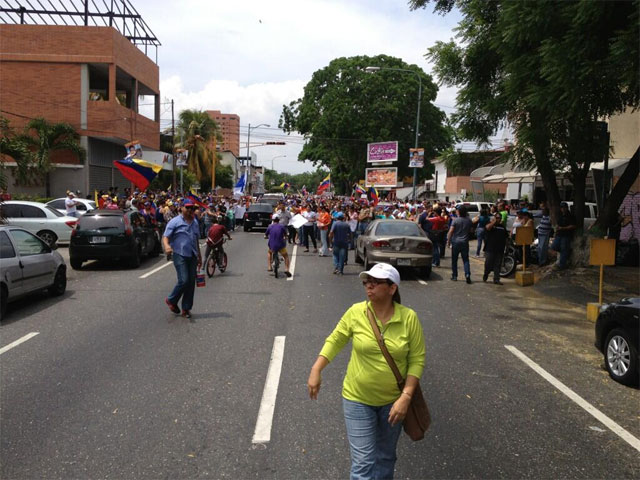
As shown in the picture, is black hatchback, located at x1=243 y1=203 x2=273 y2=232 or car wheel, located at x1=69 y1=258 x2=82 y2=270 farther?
black hatchback, located at x1=243 y1=203 x2=273 y2=232

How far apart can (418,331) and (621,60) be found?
6.92 meters

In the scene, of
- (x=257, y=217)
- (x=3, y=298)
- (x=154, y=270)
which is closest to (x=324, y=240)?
(x=154, y=270)

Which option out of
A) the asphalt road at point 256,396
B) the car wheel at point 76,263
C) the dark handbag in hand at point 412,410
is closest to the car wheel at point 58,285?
the asphalt road at point 256,396

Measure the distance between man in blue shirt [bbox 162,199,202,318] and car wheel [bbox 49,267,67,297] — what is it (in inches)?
119

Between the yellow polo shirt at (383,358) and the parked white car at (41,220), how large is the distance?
17.1 m

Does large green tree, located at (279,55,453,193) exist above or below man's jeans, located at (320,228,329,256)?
above

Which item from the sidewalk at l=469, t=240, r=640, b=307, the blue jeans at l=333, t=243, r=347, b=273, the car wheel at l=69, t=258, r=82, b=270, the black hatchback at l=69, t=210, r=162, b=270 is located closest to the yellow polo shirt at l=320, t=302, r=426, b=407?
the sidewalk at l=469, t=240, r=640, b=307

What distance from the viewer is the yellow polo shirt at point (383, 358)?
3318 mm

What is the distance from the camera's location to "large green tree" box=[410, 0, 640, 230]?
8.73 meters

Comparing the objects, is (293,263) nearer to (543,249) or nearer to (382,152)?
(543,249)

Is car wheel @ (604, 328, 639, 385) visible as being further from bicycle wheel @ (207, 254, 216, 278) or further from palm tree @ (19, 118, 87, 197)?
palm tree @ (19, 118, 87, 197)

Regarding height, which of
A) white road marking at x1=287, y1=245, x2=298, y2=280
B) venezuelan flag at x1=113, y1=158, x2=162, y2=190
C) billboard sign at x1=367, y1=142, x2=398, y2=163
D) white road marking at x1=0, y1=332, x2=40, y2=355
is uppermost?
billboard sign at x1=367, y1=142, x2=398, y2=163

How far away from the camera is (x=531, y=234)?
13820 mm

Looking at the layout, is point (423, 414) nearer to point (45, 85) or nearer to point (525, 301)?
point (525, 301)
